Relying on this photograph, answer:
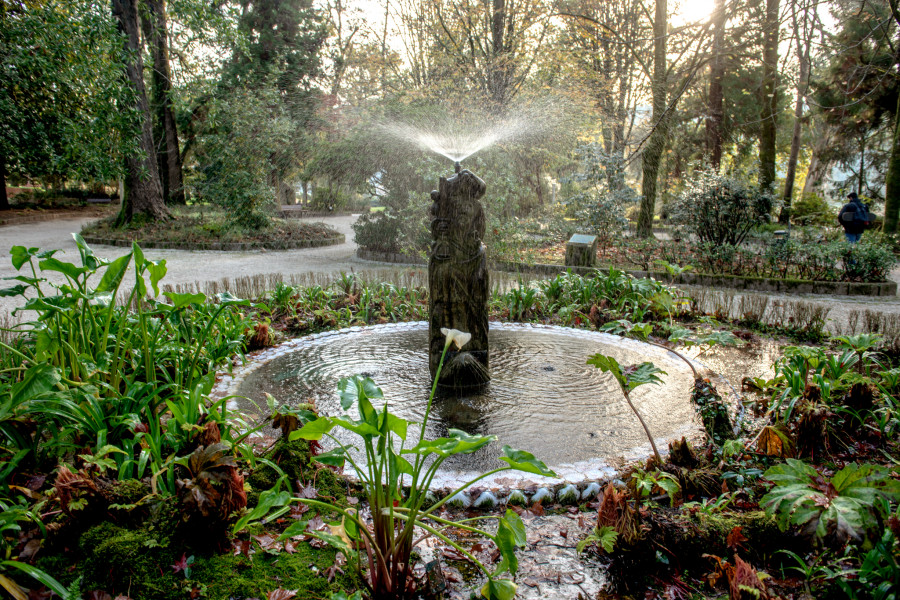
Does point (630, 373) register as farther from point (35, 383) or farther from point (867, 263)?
point (867, 263)

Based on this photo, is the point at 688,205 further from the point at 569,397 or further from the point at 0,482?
the point at 0,482

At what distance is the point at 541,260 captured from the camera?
1230 centimetres

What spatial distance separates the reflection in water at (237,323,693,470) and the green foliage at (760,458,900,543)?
4.26ft

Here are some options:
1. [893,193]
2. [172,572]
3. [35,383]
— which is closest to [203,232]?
[35,383]

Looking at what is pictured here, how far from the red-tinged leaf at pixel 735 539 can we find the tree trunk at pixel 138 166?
17.6 meters

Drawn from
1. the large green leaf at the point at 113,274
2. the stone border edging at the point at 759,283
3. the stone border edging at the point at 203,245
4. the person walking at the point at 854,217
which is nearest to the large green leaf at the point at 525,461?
the large green leaf at the point at 113,274

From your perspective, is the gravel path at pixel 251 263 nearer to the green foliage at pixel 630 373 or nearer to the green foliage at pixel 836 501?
the green foliage at pixel 630 373

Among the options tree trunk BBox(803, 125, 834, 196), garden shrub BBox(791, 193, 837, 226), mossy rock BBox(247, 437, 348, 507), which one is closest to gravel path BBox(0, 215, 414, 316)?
mossy rock BBox(247, 437, 348, 507)

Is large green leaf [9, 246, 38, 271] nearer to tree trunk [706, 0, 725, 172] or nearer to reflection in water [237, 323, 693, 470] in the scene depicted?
reflection in water [237, 323, 693, 470]

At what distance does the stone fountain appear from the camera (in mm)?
4219

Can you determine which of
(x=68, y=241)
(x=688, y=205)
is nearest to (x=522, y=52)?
(x=688, y=205)

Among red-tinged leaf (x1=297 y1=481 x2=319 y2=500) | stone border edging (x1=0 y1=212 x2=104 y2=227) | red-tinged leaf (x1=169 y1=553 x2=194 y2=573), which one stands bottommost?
red-tinged leaf (x1=297 y1=481 x2=319 y2=500)

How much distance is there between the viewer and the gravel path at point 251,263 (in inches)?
338

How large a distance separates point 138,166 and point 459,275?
1597cm
